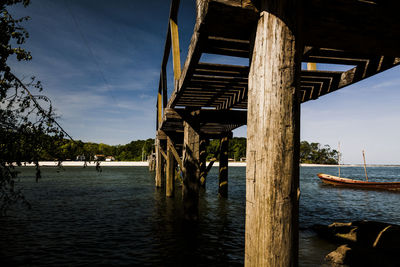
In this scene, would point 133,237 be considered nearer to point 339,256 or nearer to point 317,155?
point 339,256

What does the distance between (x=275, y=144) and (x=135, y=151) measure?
102m

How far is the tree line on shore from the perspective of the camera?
3793 millimetres

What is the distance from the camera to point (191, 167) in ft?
26.0

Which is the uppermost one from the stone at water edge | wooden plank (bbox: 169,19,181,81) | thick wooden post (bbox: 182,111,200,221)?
wooden plank (bbox: 169,19,181,81)

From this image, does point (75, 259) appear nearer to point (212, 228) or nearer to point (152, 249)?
point (152, 249)

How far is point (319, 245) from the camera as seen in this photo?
7.11 metres

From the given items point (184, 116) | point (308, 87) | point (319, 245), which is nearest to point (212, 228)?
point (319, 245)

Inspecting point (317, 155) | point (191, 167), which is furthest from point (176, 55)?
point (317, 155)

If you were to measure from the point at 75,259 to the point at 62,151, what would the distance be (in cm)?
336

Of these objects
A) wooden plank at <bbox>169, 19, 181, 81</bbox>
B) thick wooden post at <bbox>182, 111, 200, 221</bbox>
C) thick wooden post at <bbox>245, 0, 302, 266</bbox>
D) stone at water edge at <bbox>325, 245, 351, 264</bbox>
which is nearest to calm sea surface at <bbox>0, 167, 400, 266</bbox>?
stone at water edge at <bbox>325, 245, 351, 264</bbox>

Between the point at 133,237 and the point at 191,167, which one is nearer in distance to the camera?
the point at 133,237

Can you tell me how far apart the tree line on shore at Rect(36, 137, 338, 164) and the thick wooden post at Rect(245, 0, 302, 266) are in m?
1.67

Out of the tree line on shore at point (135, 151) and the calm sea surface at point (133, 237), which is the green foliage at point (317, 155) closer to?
the tree line on shore at point (135, 151)

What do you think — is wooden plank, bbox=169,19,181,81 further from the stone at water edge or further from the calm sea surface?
the stone at water edge
